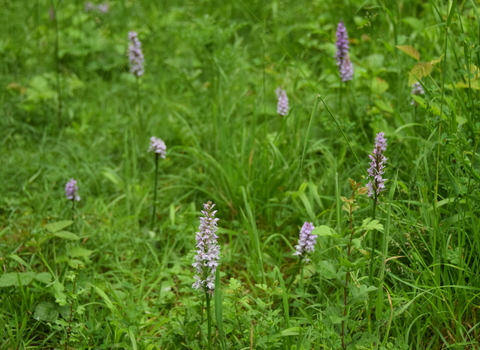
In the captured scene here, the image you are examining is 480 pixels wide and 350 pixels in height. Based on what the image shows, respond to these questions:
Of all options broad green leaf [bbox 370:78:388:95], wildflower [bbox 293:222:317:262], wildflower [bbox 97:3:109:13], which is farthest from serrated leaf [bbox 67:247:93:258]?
wildflower [bbox 97:3:109:13]

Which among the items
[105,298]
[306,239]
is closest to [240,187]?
[306,239]

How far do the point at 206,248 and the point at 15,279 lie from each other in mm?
909

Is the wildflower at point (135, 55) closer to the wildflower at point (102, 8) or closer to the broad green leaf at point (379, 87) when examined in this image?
the broad green leaf at point (379, 87)

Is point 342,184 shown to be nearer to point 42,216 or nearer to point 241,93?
point 241,93

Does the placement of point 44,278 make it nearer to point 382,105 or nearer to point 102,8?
point 382,105

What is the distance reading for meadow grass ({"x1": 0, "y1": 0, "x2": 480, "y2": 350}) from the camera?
186 centimetres

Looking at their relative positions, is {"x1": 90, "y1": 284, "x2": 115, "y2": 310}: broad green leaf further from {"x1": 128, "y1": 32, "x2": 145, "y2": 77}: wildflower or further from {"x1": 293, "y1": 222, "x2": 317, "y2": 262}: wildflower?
{"x1": 128, "y1": 32, "x2": 145, "y2": 77}: wildflower

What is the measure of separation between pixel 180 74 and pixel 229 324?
6.75ft

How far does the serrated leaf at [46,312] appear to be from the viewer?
199 centimetres

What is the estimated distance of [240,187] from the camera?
2605mm

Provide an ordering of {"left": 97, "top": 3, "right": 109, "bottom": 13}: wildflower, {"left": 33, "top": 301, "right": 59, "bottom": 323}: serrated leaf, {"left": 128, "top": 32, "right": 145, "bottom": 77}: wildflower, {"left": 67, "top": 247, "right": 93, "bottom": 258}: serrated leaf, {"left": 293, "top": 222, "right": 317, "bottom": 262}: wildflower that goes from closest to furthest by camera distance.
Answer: {"left": 293, "top": 222, "right": 317, "bottom": 262}: wildflower
{"left": 33, "top": 301, "right": 59, "bottom": 323}: serrated leaf
{"left": 67, "top": 247, "right": 93, "bottom": 258}: serrated leaf
{"left": 128, "top": 32, "right": 145, "bottom": 77}: wildflower
{"left": 97, "top": 3, "right": 109, "bottom": 13}: wildflower

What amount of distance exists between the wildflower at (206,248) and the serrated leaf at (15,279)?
810 mm

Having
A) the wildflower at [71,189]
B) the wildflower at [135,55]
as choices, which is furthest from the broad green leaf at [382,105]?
the wildflower at [71,189]

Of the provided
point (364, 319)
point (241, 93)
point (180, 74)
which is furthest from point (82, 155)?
point (364, 319)
